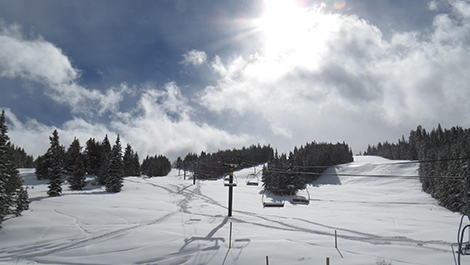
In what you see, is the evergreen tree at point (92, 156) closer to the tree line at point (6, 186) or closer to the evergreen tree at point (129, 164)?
the evergreen tree at point (129, 164)

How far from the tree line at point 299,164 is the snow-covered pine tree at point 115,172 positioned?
34.7 m

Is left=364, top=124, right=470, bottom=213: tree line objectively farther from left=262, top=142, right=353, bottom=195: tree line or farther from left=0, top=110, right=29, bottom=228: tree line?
left=0, top=110, right=29, bottom=228: tree line

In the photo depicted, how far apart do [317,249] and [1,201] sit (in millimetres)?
30569

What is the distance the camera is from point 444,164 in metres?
60.6

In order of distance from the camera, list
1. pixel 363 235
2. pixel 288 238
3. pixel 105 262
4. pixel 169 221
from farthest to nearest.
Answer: pixel 169 221 < pixel 363 235 < pixel 288 238 < pixel 105 262

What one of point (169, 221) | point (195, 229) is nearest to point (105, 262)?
point (195, 229)

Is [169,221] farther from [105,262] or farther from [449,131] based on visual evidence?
[449,131]

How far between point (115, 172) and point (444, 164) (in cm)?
7932

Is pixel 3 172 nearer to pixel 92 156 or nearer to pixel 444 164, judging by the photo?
pixel 92 156

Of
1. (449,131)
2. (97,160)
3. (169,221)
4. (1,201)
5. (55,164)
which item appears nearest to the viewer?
(1,201)

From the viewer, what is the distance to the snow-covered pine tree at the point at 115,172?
191 feet

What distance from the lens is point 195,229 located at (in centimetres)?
2573

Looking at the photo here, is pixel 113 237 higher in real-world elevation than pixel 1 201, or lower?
lower

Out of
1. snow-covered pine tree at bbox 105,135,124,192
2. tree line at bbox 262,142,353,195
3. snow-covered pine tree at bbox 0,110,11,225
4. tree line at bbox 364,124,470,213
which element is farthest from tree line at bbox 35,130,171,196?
tree line at bbox 364,124,470,213
